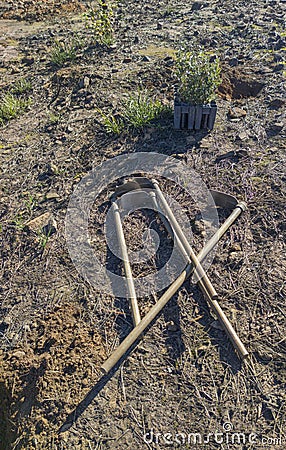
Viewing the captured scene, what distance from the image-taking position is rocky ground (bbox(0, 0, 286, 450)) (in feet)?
7.37

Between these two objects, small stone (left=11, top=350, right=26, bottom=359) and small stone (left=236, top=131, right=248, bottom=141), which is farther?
small stone (left=236, top=131, right=248, bottom=141)

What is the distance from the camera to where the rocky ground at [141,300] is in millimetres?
2246

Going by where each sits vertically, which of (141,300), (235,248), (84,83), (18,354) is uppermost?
(84,83)

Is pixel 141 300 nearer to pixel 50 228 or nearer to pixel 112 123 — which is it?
pixel 50 228

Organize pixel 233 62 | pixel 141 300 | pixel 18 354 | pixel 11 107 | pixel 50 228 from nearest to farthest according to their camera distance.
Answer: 1. pixel 18 354
2. pixel 141 300
3. pixel 50 228
4. pixel 11 107
5. pixel 233 62

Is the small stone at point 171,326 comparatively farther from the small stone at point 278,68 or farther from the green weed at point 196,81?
the small stone at point 278,68

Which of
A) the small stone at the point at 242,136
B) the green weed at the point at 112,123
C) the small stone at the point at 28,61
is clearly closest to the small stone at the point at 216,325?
the small stone at the point at 242,136

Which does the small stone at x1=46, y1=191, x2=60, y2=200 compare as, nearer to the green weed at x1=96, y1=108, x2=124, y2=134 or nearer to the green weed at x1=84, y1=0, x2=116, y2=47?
the green weed at x1=96, y1=108, x2=124, y2=134

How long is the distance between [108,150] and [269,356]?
2640 mm

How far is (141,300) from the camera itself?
9.16ft

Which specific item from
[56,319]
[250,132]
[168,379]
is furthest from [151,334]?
[250,132]

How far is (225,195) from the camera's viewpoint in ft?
10.9

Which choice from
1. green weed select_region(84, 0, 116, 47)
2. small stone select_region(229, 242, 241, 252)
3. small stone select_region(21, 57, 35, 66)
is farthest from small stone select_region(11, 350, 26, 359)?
green weed select_region(84, 0, 116, 47)

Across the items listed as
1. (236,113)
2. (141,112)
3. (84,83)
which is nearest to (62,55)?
(84,83)
